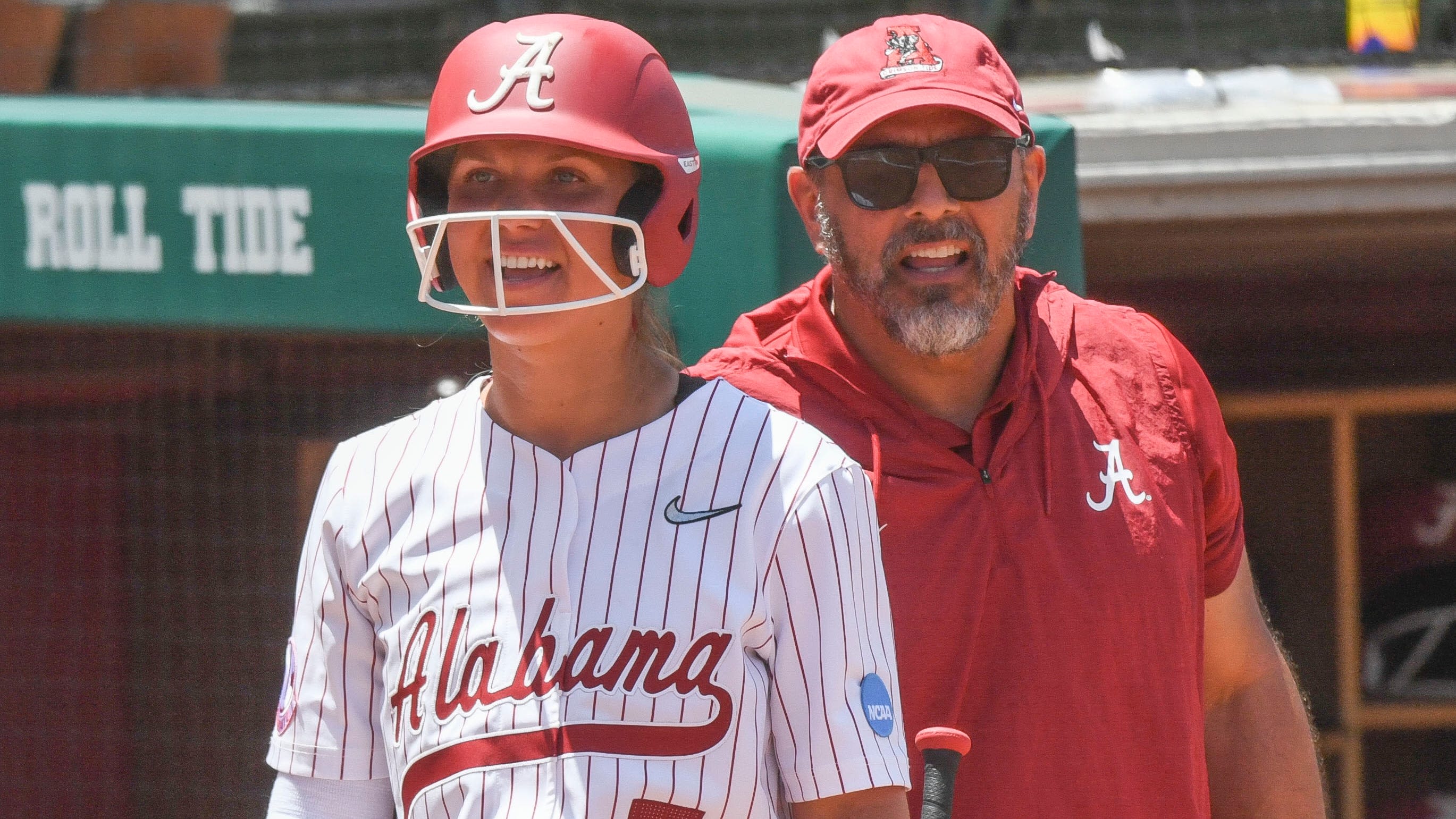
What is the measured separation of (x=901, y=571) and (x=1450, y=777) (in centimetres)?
295

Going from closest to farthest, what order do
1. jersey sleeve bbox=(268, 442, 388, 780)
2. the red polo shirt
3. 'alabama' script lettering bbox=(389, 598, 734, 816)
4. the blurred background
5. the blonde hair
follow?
'alabama' script lettering bbox=(389, 598, 734, 816) → jersey sleeve bbox=(268, 442, 388, 780) → the blonde hair → the red polo shirt → the blurred background

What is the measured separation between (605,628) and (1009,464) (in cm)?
63

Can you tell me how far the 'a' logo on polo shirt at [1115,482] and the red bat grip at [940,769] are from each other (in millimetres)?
435

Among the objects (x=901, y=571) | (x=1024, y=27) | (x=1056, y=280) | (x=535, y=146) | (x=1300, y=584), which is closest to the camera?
(x=535, y=146)

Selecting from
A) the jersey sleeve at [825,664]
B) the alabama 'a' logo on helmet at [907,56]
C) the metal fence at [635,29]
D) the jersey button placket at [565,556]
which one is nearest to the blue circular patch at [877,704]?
the jersey sleeve at [825,664]

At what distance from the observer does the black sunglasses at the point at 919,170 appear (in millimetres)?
1789

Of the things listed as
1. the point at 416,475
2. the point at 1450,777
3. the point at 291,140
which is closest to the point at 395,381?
the point at 291,140

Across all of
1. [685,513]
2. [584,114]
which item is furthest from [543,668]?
[584,114]

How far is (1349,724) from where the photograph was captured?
3.69m

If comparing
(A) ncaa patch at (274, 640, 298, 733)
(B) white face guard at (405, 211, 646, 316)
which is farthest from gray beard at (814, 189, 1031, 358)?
(A) ncaa patch at (274, 640, 298, 733)

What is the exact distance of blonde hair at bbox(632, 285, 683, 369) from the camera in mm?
1485

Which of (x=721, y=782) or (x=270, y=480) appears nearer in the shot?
(x=721, y=782)

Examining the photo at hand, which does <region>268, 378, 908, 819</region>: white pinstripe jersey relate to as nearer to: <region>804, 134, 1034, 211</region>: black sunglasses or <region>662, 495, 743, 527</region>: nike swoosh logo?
<region>662, 495, 743, 527</region>: nike swoosh logo

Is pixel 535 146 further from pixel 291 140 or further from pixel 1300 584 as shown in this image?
pixel 1300 584
